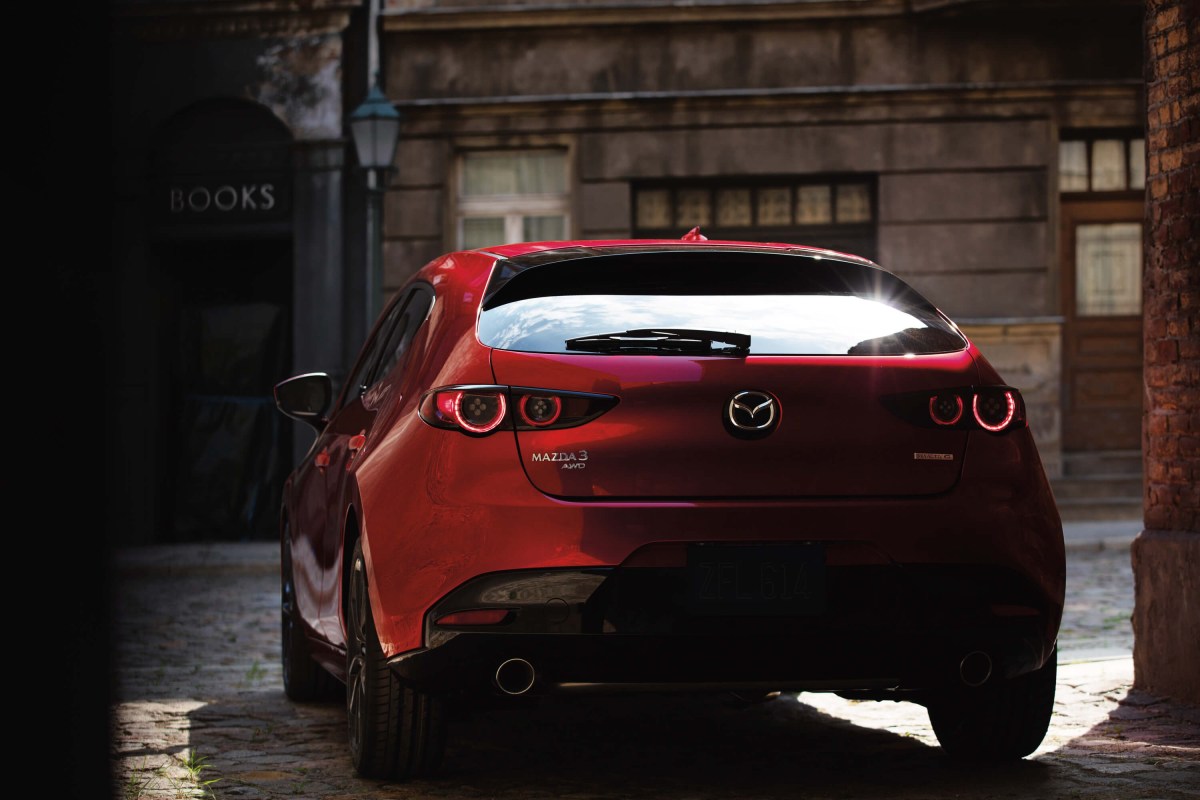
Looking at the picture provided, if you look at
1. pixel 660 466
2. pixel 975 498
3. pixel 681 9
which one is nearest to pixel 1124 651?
pixel 975 498

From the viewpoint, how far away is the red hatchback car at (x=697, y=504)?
4719 millimetres

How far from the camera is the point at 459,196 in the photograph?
19.6m

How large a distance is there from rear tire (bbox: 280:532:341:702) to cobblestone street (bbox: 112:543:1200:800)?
78 millimetres

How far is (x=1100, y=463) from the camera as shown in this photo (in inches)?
742

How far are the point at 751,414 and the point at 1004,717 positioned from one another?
4.50ft

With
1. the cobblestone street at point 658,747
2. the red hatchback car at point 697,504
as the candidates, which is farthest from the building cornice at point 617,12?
the red hatchback car at point 697,504

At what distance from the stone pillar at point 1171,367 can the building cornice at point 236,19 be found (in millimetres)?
13068

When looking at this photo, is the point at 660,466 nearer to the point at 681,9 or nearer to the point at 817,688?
the point at 817,688

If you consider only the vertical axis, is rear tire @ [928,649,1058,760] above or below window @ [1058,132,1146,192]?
below

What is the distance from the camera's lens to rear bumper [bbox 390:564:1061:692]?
470 centimetres

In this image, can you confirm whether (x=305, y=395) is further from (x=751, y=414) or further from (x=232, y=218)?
(x=232, y=218)

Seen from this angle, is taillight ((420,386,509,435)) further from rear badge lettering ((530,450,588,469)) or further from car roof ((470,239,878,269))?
car roof ((470,239,878,269))

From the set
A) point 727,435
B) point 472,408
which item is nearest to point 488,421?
point 472,408

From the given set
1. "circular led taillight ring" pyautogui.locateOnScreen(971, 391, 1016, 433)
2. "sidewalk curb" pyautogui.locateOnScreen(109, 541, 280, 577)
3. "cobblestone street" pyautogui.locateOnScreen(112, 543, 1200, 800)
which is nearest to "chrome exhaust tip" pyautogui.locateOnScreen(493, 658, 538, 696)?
"cobblestone street" pyautogui.locateOnScreen(112, 543, 1200, 800)
